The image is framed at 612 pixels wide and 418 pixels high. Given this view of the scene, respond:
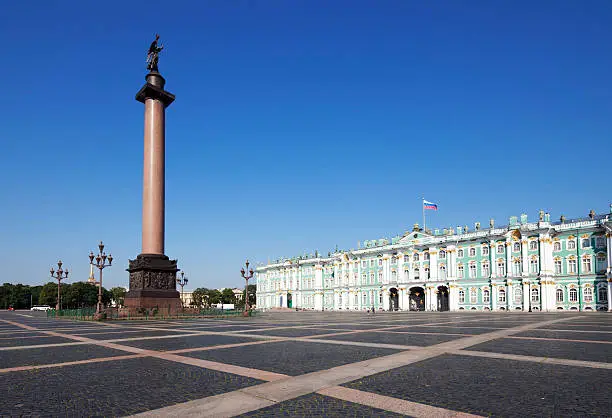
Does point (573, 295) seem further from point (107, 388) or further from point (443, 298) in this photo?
point (107, 388)

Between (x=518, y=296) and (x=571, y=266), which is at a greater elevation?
(x=571, y=266)

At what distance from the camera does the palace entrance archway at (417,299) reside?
85.2 metres

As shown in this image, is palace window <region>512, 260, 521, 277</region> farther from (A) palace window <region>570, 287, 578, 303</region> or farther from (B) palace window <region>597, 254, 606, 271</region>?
(B) palace window <region>597, 254, 606, 271</region>

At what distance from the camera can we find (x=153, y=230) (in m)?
44.5

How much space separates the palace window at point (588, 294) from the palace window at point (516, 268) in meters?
8.90

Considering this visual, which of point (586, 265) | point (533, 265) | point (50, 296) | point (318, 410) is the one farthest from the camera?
point (50, 296)

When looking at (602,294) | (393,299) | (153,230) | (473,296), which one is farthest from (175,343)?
(393,299)

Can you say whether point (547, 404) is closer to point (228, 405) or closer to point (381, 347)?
point (228, 405)

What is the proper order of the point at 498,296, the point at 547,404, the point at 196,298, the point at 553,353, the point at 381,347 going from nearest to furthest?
the point at 547,404 < the point at 553,353 < the point at 381,347 < the point at 498,296 < the point at 196,298

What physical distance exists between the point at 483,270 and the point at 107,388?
73.3 meters

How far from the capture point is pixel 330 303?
344 ft

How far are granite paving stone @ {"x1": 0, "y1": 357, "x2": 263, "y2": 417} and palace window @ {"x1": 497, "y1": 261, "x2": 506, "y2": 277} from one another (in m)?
68.9

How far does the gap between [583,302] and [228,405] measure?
6934cm

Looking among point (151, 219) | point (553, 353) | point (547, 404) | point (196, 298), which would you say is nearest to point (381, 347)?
Answer: point (553, 353)
